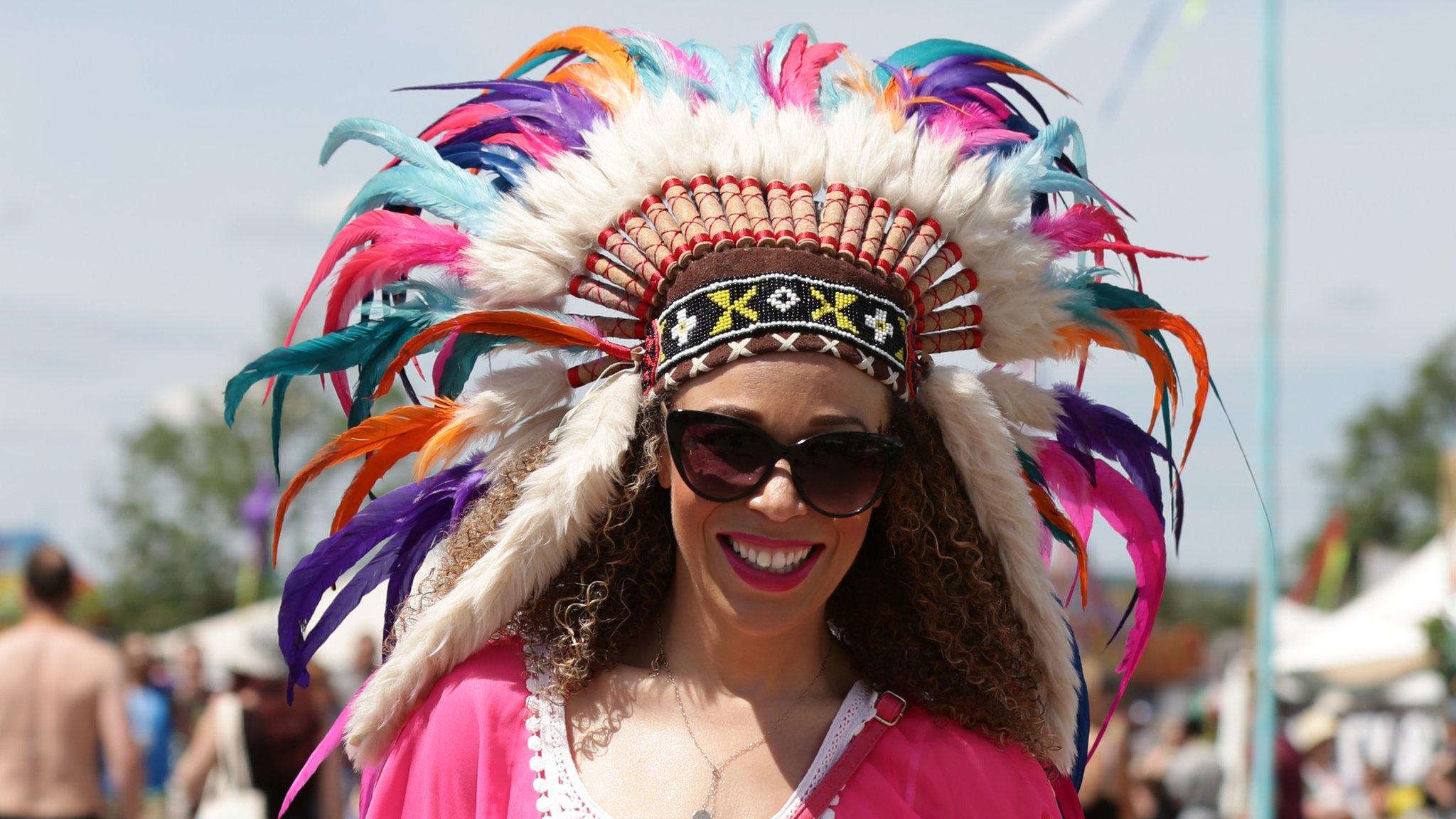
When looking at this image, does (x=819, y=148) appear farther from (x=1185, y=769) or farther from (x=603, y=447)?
(x=1185, y=769)

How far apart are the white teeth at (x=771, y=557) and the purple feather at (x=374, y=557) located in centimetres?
49

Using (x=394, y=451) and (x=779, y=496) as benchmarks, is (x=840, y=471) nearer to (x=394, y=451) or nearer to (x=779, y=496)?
(x=779, y=496)

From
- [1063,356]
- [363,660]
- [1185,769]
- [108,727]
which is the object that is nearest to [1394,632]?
[1185,769]

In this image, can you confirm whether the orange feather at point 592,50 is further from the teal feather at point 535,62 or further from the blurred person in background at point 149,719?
the blurred person in background at point 149,719

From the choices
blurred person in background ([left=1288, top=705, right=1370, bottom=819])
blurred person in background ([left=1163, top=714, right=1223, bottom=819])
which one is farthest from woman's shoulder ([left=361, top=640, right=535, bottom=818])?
blurred person in background ([left=1288, top=705, right=1370, bottom=819])

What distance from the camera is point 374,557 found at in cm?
→ 271

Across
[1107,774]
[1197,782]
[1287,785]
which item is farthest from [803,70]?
[1197,782]

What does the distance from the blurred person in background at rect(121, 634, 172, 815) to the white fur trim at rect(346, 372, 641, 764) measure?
7.83 m

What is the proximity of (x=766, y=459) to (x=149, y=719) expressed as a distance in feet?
29.1

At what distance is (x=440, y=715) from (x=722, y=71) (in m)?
1.16

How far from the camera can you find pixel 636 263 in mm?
2510

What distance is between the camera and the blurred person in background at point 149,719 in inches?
399

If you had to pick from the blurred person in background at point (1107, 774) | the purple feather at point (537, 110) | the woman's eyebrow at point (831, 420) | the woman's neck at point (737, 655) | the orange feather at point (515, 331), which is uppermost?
the purple feather at point (537, 110)

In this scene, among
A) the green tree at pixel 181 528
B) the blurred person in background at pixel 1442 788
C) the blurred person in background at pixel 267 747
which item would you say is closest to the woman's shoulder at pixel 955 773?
the blurred person in background at pixel 267 747
